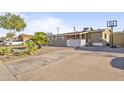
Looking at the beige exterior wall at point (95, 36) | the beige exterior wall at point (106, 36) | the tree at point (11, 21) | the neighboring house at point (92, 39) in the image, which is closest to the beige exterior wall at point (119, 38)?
the neighboring house at point (92, 39)

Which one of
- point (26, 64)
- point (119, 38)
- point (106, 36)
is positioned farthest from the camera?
point (106, 36)

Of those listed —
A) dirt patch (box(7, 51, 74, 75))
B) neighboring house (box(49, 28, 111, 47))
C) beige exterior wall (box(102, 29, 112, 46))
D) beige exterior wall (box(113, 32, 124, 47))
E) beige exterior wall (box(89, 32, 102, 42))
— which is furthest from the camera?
beige exterior wall (box(89, 32, 102, 42))

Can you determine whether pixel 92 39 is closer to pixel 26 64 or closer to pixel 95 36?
pixel 95 36

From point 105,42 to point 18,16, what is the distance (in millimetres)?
17389

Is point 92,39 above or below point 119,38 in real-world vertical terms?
below

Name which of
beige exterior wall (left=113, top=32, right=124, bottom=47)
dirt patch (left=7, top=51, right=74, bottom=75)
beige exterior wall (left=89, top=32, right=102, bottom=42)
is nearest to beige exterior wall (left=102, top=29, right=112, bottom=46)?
beige exterior wall (left=89, top=32, right=102, bottom=42)

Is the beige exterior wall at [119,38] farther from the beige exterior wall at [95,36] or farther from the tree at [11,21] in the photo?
the tree at [11,21]

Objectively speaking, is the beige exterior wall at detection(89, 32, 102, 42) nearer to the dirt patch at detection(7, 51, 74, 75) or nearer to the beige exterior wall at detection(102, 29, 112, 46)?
the beige exterior wall at detection(102, 29, 112, 46)

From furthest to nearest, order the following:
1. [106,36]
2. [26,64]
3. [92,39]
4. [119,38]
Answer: [92,39] → [106,36] → [119,38] → [26,64]

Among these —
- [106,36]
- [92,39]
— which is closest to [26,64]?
[92,39]

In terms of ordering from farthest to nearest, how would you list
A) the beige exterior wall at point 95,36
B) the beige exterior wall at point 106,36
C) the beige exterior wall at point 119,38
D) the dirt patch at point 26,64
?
the beige exterior wall at point 95,36 → the beige exterior wall at point 106,36 → the beige exterior wall at point 119,38 → the dirt patch at point 26,64
